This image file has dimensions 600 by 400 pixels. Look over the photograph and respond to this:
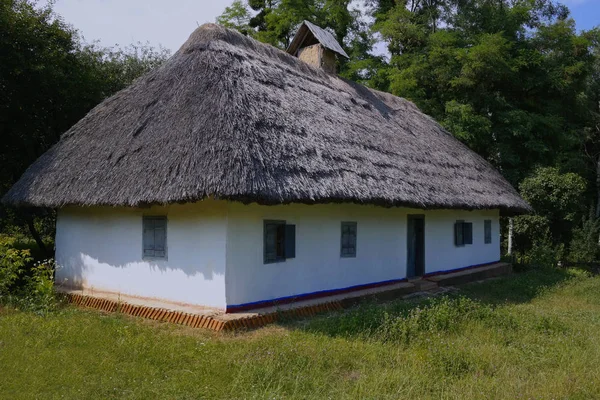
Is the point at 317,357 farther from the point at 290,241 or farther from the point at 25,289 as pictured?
the point at 25,289

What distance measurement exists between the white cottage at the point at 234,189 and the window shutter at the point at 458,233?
1550 millimetres

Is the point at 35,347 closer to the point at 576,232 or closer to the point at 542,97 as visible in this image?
the point at 576,232

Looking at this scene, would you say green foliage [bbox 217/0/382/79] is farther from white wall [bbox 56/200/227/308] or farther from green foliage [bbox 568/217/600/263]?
white wall [bbox 56/200/227/308]

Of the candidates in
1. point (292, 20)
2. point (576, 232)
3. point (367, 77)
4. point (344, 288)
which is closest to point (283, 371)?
point (344, 288)

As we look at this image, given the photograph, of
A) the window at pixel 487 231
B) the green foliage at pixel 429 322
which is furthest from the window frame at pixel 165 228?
the window at pixel 487 231

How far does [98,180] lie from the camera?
327 inches

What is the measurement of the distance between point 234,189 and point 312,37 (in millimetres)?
9439

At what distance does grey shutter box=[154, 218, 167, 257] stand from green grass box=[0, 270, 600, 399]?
1228 mm

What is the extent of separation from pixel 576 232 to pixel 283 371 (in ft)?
51.3

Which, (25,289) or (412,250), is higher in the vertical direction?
(412,250)

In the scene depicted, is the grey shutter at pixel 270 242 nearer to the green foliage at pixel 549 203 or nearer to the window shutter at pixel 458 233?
the window shutter at pixel 458 233

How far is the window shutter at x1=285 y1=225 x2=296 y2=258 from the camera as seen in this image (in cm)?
837

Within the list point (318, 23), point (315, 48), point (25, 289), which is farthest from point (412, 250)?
point (318, 23)

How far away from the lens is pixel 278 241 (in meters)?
8.38
